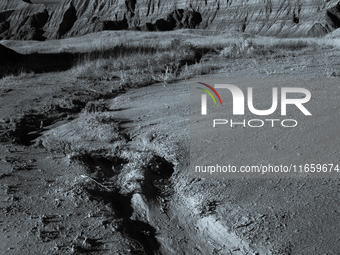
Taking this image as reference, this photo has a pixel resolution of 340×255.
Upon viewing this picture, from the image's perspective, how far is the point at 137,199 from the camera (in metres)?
4.11

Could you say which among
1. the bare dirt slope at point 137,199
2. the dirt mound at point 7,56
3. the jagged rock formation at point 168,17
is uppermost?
the jagged rock formation at point 168,17

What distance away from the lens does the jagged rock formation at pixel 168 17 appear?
1724 inches

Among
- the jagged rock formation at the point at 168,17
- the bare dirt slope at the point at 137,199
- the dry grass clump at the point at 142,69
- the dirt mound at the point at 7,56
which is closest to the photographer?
the bare dirt slope at the point at 137,199

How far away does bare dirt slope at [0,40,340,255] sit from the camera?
3.38 meters

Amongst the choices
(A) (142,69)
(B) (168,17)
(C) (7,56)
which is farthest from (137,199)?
(B) (168,17)

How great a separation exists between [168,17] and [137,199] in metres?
46.9

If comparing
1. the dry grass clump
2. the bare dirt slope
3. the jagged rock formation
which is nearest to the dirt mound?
the dry grass clump

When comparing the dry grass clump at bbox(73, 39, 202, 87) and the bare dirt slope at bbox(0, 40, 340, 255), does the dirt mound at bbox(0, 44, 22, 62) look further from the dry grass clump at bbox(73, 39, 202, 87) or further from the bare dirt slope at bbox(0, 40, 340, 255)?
the bare dirt slope at bbox(0, 40, 340, 255)

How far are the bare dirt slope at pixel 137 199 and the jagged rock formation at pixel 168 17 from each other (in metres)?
39.3

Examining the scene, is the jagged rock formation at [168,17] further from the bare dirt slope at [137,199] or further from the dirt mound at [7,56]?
the bare dirt slope at [137,199]

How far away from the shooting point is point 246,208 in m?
3.76

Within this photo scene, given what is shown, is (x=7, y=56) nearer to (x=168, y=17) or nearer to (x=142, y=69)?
(x=142, y=69)

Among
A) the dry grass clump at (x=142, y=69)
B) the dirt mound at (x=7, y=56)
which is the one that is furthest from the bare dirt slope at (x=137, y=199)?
the dirt mound at (x=7, y=56)

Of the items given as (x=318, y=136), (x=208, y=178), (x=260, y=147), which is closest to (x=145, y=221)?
(x=208, y=178)
